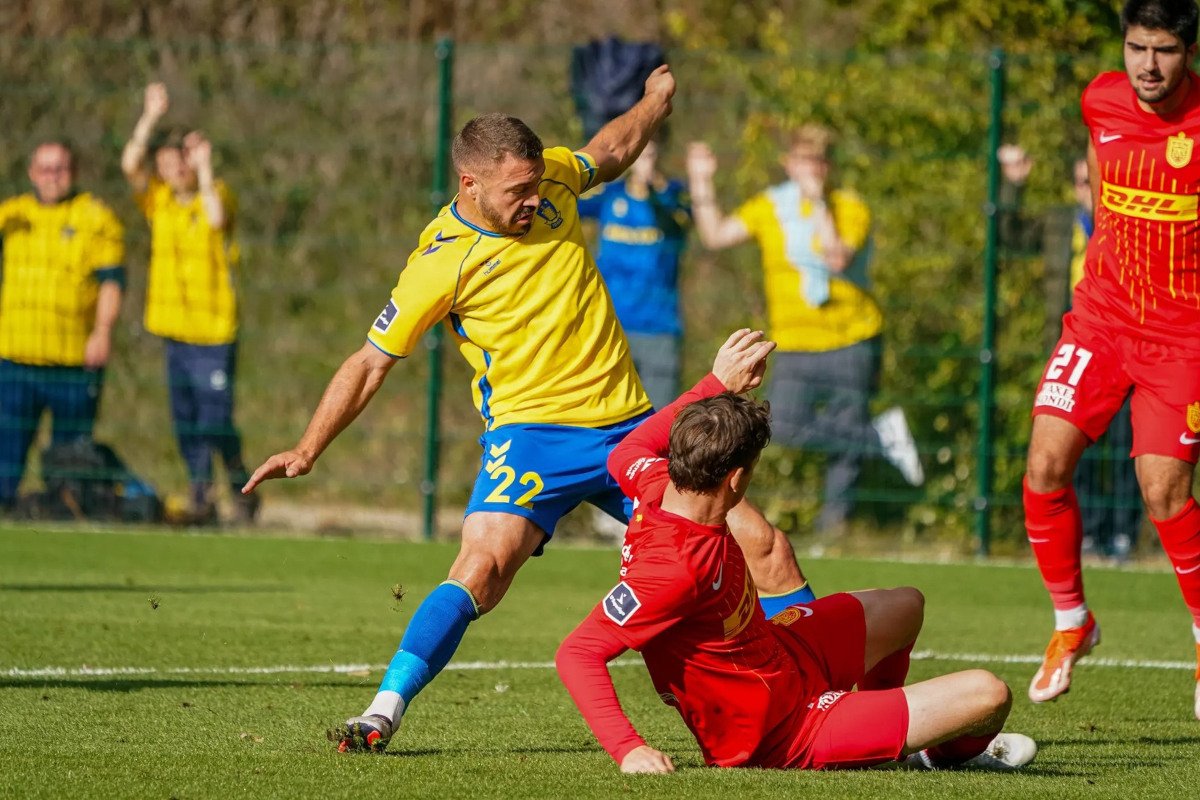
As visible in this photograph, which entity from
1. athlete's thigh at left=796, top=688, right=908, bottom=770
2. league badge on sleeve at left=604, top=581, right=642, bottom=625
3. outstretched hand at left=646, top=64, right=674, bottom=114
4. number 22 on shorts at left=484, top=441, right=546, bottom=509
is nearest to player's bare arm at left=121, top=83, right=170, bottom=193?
outstretched hand at left=646, top=64, right=674, bottom=114

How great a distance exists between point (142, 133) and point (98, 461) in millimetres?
2213

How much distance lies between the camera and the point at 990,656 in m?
7.62

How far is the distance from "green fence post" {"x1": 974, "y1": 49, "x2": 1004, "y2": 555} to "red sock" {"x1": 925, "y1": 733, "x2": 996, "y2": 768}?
672cm

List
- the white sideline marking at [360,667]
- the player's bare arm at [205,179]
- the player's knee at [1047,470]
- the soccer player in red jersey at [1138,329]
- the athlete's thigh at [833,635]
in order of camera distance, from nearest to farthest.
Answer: the athlete's thigh at [833,635], the soccer player in red jersey at [1138,329], the player's knee at [1047,470], the white sideline marking at [360,667], the player's bare arm at [205,179]

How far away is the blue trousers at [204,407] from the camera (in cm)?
1209

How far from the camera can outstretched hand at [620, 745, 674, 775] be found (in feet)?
14.6

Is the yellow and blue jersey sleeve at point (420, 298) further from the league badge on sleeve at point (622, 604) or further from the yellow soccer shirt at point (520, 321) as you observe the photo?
the league badge on sleeve at point (622, 604)

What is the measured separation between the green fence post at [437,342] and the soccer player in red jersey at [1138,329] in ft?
20.0

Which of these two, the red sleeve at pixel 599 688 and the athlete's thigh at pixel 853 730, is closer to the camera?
the red sleeve at pixel 599 688

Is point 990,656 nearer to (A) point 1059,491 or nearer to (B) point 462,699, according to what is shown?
(A) point 1059,491

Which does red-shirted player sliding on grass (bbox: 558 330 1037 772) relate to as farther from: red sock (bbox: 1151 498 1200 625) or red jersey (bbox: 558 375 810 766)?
red sock (bbox: 1151 498 1200 625)

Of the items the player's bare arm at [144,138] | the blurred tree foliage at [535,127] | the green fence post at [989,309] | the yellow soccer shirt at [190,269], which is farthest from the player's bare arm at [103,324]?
the green fence post at [989,309]

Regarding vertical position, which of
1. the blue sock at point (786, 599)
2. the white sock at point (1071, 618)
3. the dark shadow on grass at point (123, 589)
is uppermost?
the blue sock at point (786, 599)

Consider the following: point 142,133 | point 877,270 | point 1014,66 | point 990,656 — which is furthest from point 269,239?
point 990,656
